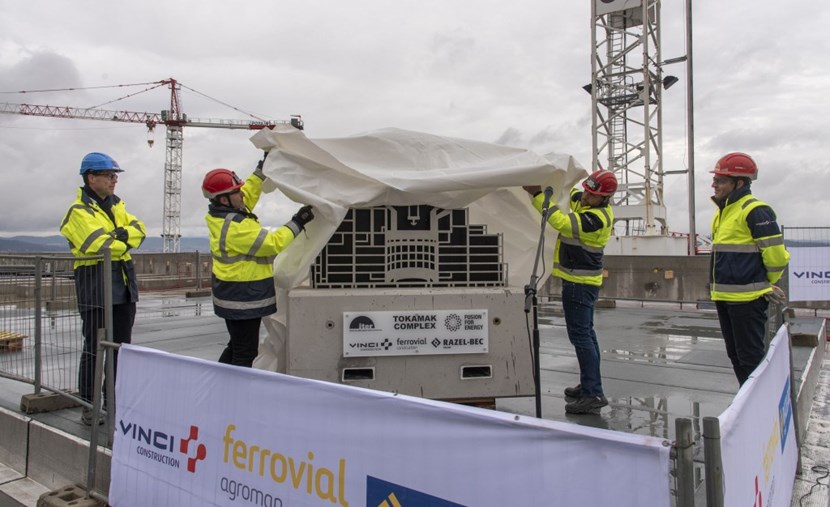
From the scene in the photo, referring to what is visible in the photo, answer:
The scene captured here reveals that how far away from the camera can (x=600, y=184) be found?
4383mm

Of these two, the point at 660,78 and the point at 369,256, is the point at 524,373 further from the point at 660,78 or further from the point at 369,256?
the point at 660,78

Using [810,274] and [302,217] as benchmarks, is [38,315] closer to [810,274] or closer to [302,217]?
[302,217]

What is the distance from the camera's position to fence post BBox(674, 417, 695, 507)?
1655 mm

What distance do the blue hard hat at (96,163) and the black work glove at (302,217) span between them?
65.0 inches

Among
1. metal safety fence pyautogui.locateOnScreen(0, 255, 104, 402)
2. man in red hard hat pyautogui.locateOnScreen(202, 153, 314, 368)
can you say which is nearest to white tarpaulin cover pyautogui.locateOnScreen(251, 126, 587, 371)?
man in red hard hat pyautogui.locateOnScreen(202, 153, 314, 368)

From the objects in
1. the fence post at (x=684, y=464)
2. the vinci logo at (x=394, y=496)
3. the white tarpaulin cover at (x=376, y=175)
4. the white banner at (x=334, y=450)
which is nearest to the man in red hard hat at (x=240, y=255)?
the white tarpaulin cover at (x=376, y=175)

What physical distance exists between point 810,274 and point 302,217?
1068cm

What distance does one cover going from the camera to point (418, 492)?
2.18 m

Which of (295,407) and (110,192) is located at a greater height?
(110,192)

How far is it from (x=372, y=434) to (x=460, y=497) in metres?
0.44

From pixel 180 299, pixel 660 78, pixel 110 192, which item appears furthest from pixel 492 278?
pixel 660 78

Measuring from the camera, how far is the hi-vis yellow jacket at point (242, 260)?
3.92 meters

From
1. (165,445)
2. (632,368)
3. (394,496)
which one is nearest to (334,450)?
(394,496)

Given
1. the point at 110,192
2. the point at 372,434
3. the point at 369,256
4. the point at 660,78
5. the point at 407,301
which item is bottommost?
the point at 372,434
